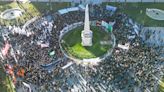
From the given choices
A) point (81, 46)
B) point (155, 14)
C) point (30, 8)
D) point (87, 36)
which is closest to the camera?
point (87, 36)

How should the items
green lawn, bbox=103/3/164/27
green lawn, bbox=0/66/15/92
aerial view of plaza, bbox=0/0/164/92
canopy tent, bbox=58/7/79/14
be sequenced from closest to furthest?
green lawn, bbox=0/66/15/92 < aerial view of plaza, bbox=0/0/164/92 < green lawn, bbox=103/3/164/27 < canopy tent, bbox=58/7/79/14

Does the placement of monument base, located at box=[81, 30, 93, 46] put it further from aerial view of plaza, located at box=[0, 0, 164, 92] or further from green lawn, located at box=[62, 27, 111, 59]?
green lawn, located at box=[62, 27, 111, 59]

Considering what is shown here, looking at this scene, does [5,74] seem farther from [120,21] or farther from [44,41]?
[120,21]

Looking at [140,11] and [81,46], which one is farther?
[140,11]

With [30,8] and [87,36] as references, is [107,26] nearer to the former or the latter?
[87,36]

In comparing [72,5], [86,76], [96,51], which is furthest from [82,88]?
[72,5]

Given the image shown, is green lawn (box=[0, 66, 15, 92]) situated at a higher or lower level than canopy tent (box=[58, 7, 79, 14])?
lower

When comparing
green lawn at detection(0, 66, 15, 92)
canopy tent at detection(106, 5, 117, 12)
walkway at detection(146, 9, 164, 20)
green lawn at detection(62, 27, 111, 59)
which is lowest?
green lawn at detection(0, 66, 15, 92)

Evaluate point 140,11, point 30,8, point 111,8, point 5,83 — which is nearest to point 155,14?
point 140,11

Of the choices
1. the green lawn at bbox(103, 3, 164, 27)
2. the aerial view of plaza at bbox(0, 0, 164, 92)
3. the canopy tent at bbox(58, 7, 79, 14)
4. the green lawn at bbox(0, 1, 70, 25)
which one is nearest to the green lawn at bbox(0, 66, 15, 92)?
the aerial view of plaza at bbox(0, 0, 164, 92)
